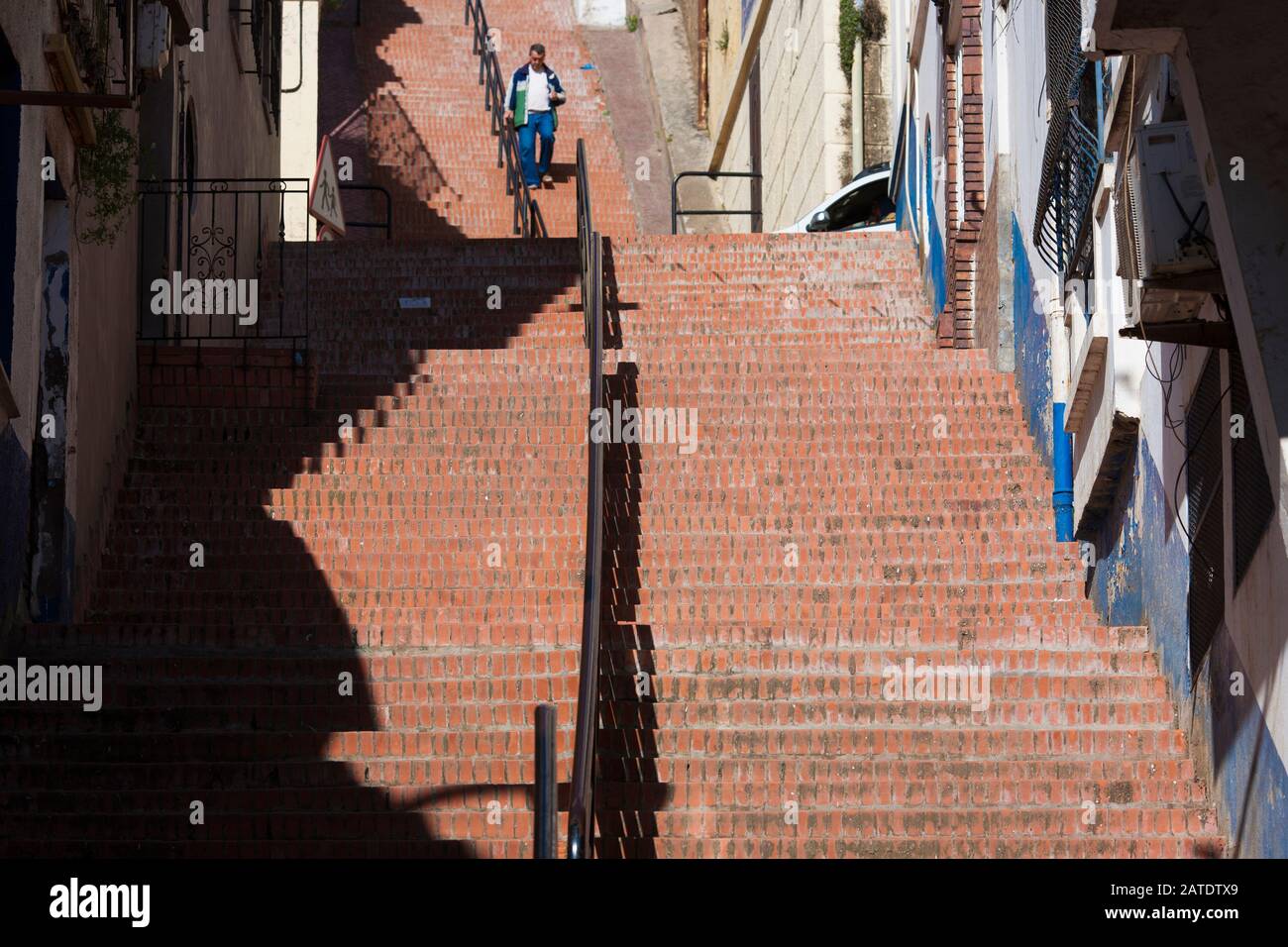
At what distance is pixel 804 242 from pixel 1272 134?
9.87 meters

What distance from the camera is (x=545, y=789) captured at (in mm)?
6980

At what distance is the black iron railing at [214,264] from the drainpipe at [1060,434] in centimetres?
423

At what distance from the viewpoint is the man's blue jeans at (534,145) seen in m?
22.7

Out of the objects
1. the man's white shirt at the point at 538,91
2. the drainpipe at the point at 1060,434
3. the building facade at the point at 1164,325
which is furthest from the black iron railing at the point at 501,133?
the drainpipe at the point at 1060,434

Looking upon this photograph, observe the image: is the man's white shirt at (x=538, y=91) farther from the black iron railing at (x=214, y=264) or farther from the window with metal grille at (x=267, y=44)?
the black iron railing at (x=214, y=264)

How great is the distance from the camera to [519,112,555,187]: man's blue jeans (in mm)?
22734

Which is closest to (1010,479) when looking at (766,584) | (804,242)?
(766,584)

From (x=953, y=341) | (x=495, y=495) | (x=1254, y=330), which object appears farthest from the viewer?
(x=953, y=341)

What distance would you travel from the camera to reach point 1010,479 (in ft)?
39.0

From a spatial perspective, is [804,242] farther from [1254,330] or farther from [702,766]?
[1254,330]

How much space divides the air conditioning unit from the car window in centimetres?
1206

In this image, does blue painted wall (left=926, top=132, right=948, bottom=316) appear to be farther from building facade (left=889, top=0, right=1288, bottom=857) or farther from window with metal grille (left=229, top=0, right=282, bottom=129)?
window with metal grille (left=229, top=0, right=282, bottom=129)
